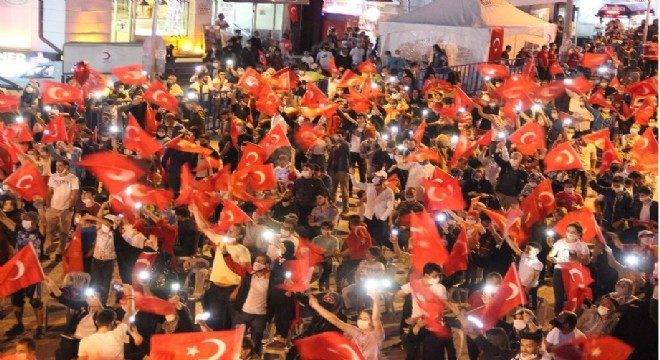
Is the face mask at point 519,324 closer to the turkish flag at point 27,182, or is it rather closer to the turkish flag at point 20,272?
the turkish flag at point 20,272

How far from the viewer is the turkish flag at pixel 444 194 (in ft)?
44.1

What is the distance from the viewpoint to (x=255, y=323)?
35.0ft

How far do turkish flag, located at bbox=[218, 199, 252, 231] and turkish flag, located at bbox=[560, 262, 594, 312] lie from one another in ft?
11.6

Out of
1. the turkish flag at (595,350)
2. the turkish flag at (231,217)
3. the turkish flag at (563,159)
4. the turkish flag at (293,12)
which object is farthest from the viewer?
the turkish flag at (293,12)

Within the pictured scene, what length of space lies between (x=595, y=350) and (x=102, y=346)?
3.98m

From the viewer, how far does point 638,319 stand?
1005 centimetres

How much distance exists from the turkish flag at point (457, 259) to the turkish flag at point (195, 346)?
4096mm

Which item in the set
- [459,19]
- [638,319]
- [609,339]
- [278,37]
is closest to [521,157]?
[638,319]

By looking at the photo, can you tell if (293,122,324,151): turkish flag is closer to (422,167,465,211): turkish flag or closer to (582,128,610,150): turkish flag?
(422,167,465,211): turkish flag

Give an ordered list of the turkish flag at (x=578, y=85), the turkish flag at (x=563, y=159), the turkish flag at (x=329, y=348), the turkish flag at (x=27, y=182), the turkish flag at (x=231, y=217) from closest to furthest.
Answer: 1. the turkish flag at (x=329, y=348)
2. the turkish flag at (x=231, y=217)
3. the turkish flag at (x=27, y=182)
4. the turkish flag at (x=563, y=159)
5. the turkish flag at (x=578, y=85)

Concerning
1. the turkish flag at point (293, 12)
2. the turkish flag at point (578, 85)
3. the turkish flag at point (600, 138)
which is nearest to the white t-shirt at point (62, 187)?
the turkish flag at point (600, 138)

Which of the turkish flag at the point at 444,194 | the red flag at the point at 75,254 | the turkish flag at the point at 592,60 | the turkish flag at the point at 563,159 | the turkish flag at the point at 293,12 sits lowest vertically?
the red flag at the point at 75,254

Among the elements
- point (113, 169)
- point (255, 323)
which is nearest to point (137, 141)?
point (113, 169)

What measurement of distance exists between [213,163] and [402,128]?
459 centimetres
